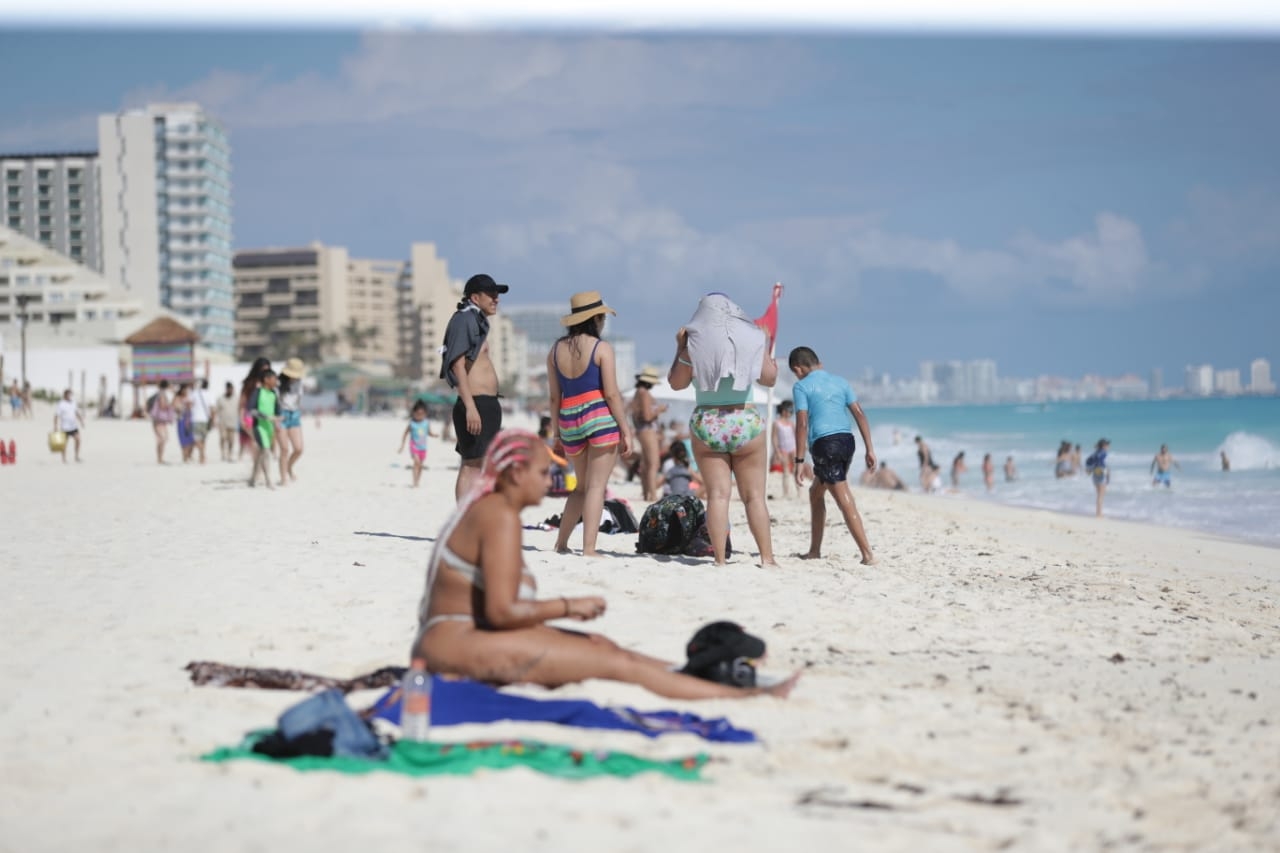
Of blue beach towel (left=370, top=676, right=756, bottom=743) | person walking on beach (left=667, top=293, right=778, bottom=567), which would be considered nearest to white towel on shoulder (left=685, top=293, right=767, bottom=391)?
person walking on beach (left=667, top=293, right=778, bottom=567)

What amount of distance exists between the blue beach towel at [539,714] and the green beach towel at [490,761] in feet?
0.77

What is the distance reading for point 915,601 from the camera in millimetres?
6641

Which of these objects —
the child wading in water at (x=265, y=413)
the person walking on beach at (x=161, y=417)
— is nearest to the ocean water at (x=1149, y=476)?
the child wading in water at (x=265, y=413)

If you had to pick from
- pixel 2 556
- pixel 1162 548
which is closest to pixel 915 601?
pixel 2 556

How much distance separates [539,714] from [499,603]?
371mm

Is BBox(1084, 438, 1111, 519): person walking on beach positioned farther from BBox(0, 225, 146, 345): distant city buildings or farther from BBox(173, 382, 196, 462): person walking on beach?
BBox(0, 225, 146, 345): distant city buildings

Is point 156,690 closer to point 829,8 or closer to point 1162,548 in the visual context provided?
point 829,8

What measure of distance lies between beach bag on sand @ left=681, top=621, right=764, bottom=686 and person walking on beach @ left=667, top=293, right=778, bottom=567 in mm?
2804

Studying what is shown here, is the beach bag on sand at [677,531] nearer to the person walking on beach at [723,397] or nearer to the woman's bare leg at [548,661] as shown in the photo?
the person walking on beach at [723,397]

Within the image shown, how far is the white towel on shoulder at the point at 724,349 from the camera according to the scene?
7.18 meters

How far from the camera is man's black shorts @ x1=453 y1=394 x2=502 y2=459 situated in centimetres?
747

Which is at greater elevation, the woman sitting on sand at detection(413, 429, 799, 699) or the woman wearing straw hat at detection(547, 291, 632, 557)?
the woman wearing straw hat at detection(547, 291, 632, 557)

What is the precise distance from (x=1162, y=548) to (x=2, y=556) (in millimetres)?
10065

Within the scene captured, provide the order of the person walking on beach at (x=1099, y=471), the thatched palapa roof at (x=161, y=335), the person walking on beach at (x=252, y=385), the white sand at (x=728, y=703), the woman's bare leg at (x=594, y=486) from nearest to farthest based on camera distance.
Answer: the white sand at (x=728, y=703), the woman's bare leg at (x=594, y=486), the person walking on beach at (x=252, y=385), the person walking on beach at (x=1099, y=471), the thatched palapa roof at (x=161, y=335)
